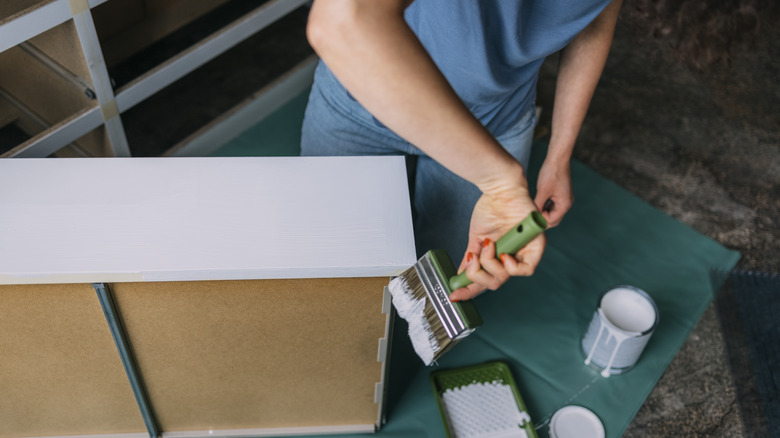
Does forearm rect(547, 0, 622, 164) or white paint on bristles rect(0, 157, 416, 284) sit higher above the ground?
white paint on bristles rect(0, 157, 416, 284)

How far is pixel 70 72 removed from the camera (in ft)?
4.95

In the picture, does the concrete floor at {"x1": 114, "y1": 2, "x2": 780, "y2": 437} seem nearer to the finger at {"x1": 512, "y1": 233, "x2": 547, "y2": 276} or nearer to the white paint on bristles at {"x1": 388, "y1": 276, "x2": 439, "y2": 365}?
the white paint on bristles at {"x1": 388, "y1": 276, "x2": 439, "y2": 365}

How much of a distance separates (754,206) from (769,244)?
177 millimetres

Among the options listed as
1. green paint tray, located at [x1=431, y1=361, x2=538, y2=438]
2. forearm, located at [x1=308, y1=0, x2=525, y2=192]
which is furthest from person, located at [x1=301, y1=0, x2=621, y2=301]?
green paint tray, located at [x1=431, y1=361, x2=538, y2=438]

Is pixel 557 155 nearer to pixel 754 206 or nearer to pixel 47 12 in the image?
pixel 47 12

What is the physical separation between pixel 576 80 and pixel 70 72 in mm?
1159

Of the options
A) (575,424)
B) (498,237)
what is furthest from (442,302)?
(575,424)

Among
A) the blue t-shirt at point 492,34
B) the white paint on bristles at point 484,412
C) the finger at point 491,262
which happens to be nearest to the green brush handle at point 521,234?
the finger at point 491,262

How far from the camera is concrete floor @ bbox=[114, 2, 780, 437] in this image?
165 cm

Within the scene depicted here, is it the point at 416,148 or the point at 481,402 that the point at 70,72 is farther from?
the point at 481,402

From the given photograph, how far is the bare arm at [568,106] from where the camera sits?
4.02ft

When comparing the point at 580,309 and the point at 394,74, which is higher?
the point at 394,74

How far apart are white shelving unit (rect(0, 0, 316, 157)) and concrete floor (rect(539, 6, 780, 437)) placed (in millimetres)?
1332

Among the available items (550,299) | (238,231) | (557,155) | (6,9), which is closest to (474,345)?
(550,299)
